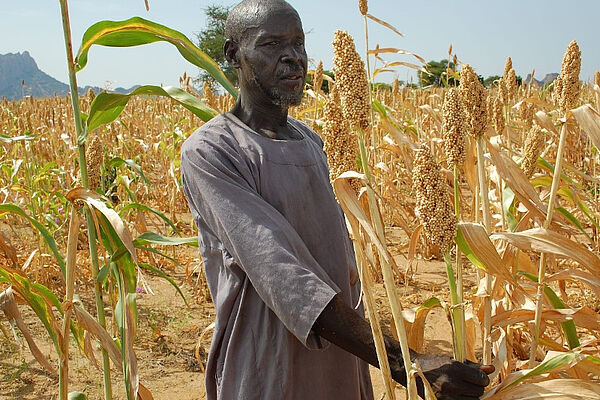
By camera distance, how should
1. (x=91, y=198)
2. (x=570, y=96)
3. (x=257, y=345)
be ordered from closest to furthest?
(x=91, y=198) < (x=257, y=345) < (x=570, y=96)

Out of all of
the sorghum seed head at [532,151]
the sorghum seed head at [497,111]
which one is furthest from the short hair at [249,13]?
the sorghum seed head at [497,111]

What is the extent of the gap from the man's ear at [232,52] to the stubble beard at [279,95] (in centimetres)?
10

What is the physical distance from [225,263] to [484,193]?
2.26 ft

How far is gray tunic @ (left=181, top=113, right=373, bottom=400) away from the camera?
130cm

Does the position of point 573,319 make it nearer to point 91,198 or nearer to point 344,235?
point 344,235

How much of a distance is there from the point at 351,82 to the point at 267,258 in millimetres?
475

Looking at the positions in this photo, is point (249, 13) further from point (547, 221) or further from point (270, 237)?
point (547, 221)

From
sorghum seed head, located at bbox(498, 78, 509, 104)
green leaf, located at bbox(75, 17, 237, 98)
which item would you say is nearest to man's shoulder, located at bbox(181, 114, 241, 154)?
green leaf, located at bbox(75, 17, 237, 98)

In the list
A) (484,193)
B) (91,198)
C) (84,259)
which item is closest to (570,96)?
(484,193)

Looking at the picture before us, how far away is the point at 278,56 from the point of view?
1530 millimetres

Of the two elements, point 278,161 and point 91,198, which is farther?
point 278,161

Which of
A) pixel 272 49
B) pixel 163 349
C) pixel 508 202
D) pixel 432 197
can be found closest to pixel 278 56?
pixel 272 49

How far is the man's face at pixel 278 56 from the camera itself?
1521 mm

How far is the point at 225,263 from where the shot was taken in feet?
4.86
